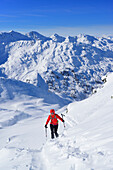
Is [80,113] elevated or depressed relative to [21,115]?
depressed

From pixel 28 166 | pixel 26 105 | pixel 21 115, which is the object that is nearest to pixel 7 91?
pixel 26 105

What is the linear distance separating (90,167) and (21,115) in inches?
1684

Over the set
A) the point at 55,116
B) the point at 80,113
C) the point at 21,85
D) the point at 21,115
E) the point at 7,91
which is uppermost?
the point at 21,85

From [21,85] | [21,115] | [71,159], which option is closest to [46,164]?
[71,159]

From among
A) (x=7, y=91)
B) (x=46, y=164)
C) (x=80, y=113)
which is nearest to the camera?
(x=46, y=164)

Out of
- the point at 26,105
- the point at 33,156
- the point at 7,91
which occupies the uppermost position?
the point at 7,91

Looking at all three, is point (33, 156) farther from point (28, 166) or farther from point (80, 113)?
point (80, 113)

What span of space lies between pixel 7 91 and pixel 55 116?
6967 cm

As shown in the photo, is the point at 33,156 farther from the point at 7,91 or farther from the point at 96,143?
the point at 7,91

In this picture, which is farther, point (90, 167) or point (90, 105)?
point (90, 105)

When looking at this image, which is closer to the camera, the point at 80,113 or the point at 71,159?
the point at 71,159

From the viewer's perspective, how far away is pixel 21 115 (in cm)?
4694

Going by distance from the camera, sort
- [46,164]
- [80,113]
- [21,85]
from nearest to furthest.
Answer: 1. [46,164]
2. [80,113]
3. [21,85]

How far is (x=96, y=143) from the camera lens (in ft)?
24.8
